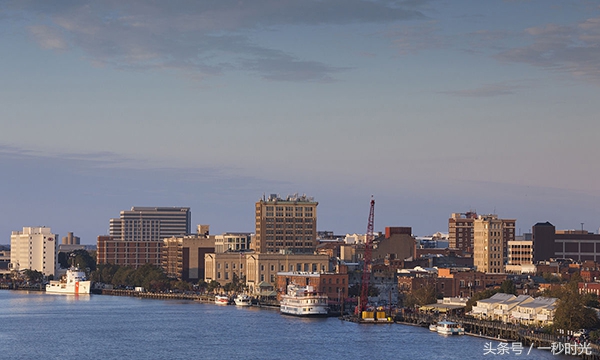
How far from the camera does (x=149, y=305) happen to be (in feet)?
651

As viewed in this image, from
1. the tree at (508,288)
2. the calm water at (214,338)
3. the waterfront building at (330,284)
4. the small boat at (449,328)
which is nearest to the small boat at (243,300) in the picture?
the waterfront building at (330,284)

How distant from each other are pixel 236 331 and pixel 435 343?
2590 centimetres

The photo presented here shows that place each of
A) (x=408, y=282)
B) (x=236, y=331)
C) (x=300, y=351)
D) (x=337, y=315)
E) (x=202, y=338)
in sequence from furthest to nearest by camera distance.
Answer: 1. (x=408, y=282)
2. (x=337, y=315)
3. (x=236, y=331)
4. (x=202, y=338)
5. (x=300, y=351)

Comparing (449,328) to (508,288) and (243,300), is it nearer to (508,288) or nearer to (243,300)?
(508,288)

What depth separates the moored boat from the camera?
130 metres

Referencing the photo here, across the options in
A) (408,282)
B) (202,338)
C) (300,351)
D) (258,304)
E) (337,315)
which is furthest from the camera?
(258,304)

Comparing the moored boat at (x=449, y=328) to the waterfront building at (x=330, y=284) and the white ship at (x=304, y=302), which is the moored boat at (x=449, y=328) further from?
the waterfront building at (x=330, y=284)

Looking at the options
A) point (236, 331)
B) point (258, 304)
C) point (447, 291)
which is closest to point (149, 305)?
point (258, 304)

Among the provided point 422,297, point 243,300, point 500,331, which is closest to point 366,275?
point 422,297

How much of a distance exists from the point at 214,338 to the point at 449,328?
2478 centimetres

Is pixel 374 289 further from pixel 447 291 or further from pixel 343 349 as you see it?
pixel 343 349

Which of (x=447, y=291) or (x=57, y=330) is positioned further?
(x=447, y=291)

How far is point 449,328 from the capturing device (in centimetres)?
13062

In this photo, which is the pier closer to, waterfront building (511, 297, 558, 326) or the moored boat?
the moored boat
